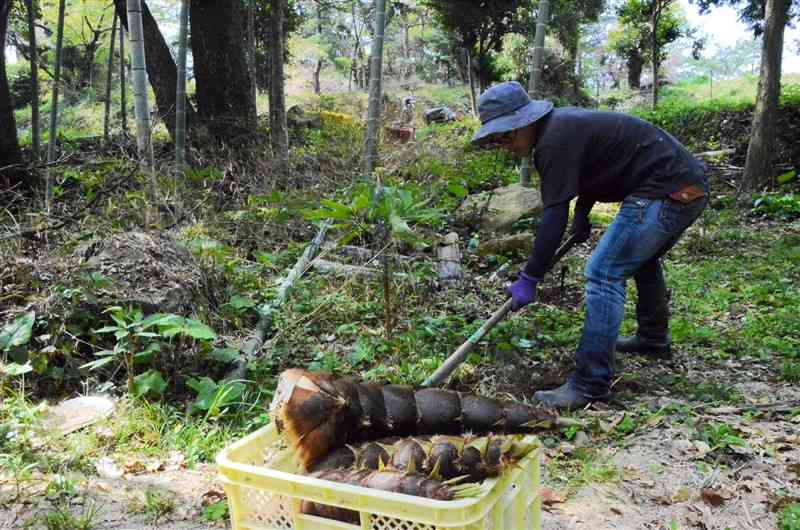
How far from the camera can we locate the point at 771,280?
17.5 ft

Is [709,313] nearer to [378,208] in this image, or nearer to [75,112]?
[378,208]

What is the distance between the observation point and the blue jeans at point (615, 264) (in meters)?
3.04

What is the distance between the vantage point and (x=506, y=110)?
9.68 ft

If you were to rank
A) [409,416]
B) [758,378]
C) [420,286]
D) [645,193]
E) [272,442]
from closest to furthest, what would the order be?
[272,442] < [409,416] < [645,193] < [758,378] < [420,286]

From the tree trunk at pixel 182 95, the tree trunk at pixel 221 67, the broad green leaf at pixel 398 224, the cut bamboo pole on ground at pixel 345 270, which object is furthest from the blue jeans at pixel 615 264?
the tree trunk at pixel 221 67

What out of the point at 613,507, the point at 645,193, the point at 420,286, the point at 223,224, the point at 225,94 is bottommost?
the point at 613,507

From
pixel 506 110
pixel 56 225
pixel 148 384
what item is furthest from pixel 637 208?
pixel 56 225

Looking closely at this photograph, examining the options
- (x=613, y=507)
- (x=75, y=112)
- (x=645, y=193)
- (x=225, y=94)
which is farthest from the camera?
(x=75, y=112)

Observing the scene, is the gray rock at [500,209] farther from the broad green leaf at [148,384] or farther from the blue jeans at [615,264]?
the broad green leaf at [148,384]

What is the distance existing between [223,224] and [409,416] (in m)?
3.91

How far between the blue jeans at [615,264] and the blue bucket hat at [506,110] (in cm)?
66

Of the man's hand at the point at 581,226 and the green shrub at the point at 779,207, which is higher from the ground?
the man's hand at the point at 581,226

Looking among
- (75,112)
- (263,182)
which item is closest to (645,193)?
(263,182)

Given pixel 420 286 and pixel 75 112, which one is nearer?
pixel 420 286
